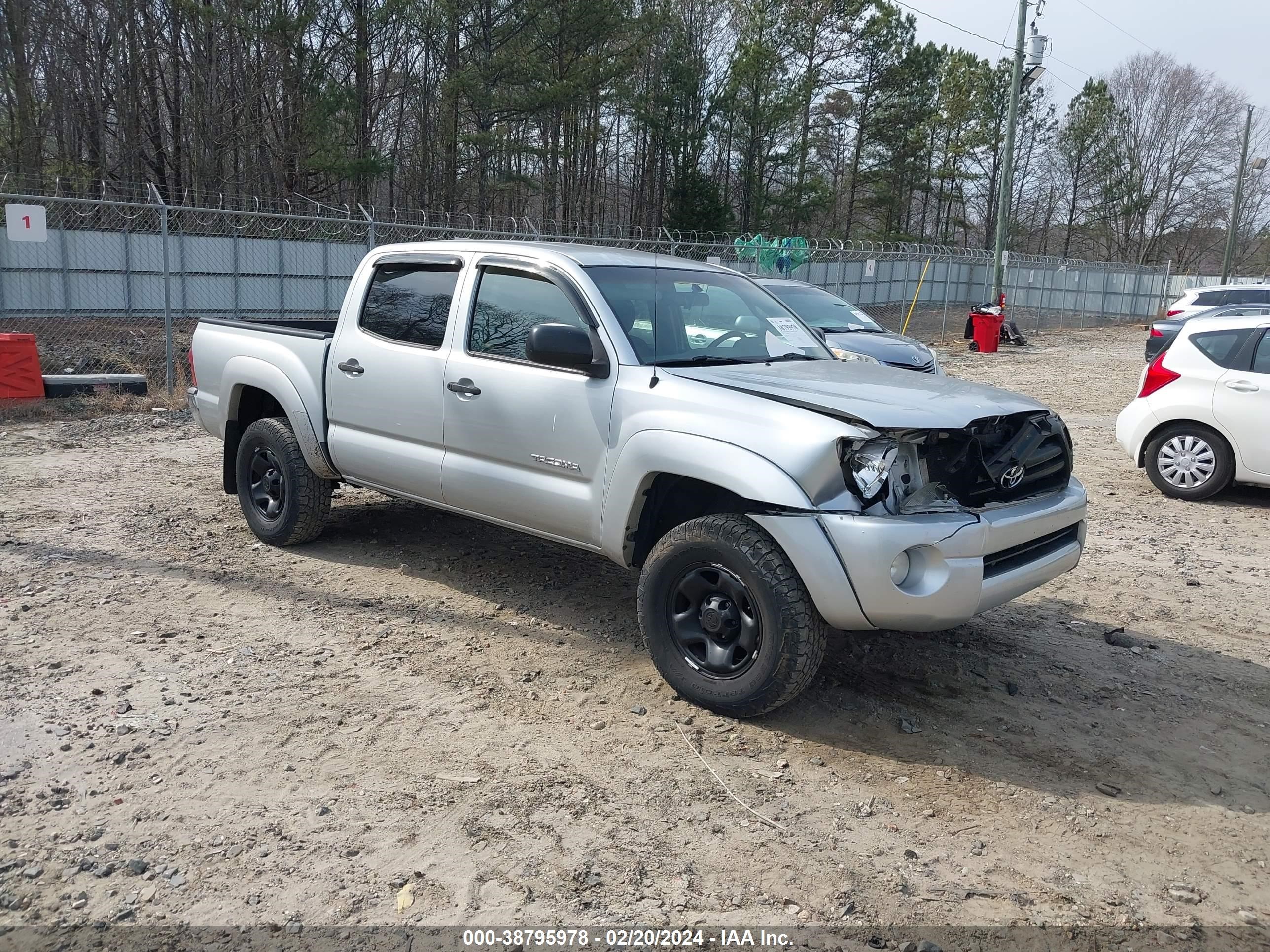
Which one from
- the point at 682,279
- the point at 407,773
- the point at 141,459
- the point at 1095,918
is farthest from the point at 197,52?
the point at 1095,918

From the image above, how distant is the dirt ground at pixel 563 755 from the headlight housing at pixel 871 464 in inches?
42.0

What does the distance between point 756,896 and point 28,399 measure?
1107cm

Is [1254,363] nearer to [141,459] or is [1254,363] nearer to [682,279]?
[682,279]

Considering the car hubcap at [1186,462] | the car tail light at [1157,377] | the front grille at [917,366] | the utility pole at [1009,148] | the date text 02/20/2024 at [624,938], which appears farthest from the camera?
the utility pole at [1009,148]

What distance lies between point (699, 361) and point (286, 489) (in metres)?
2.93

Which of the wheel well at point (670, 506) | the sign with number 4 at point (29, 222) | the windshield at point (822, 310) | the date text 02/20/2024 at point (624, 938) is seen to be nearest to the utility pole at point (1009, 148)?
the windshield at point (822, 310)

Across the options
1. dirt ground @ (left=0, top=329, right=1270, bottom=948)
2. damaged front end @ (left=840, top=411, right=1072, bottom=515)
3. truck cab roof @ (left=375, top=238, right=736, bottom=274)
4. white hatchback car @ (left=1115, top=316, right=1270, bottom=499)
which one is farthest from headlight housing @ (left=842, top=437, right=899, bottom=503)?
white hatchback car @ (left=1115, top=316, right=1270, bottom=499)

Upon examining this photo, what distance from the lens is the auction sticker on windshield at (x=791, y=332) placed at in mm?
5500

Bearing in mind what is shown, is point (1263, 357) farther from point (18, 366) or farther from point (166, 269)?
point (18, 366)

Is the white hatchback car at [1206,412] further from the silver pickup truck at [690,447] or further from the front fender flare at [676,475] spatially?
the front fender flare at [676,475]

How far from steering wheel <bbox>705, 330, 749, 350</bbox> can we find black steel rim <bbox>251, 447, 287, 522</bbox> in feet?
9.73

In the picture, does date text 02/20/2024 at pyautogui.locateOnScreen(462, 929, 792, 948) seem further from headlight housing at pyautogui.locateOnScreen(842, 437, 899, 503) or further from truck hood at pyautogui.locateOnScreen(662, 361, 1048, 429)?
truck hood at pyautogui.locateOnScreen(662, 361, 1048, 429)

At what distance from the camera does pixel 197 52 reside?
86.5 ft

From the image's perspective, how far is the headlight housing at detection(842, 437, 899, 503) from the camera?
394cm
